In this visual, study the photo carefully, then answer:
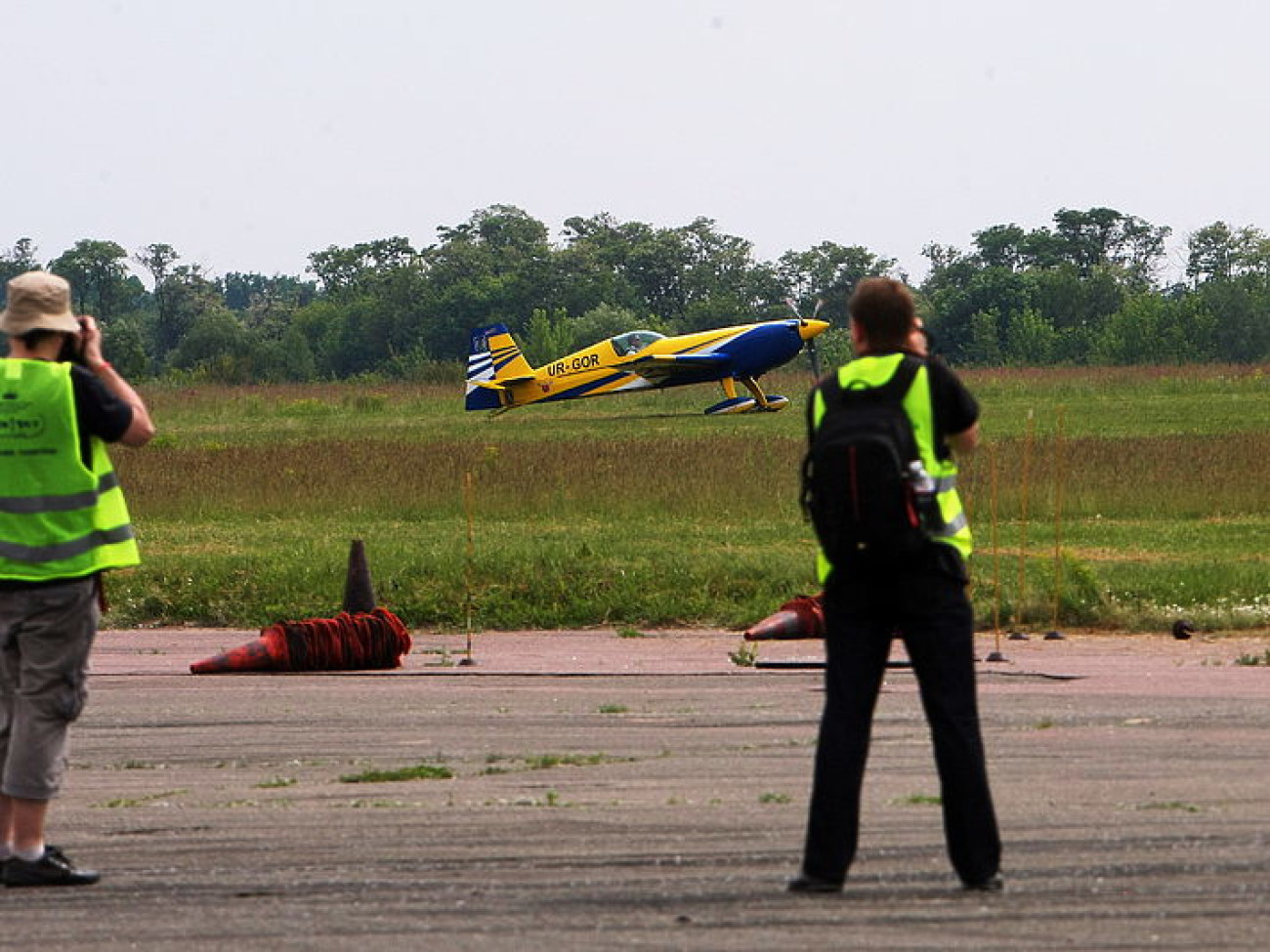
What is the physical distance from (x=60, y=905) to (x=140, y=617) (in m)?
11.8

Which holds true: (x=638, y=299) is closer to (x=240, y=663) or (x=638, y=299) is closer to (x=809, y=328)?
(x=809, y=328)

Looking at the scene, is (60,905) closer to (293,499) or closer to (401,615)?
(401,615)

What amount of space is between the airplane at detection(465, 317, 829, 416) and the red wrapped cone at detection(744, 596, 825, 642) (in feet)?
126

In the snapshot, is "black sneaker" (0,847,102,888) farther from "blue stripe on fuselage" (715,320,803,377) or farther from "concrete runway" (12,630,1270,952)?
"blue stripe on fuselage" (715,320,803,377)

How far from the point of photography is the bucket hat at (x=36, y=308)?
283 inches

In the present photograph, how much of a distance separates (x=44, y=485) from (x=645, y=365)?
5080 centimetres

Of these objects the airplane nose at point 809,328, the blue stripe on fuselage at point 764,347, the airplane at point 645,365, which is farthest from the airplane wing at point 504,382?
the airplane nose at point 809,328

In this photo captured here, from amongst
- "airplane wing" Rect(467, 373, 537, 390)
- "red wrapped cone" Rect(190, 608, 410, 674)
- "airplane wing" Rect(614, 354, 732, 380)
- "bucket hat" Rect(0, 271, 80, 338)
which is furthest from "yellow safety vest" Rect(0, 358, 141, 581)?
"airplane wing" Rect(467, 373, 537, 390)

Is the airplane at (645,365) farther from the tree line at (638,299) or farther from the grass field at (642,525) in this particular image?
the tree line at (638,299)

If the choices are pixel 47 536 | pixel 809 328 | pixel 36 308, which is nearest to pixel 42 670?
pixel 47 536

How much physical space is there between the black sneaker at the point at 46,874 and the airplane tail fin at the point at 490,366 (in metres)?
53.9

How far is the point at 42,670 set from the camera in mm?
7145

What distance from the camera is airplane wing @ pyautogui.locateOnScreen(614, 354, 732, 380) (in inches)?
2207

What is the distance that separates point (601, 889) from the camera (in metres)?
6.86
